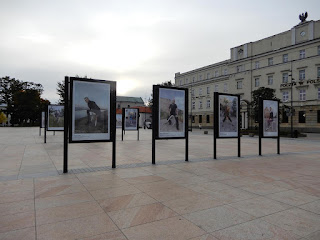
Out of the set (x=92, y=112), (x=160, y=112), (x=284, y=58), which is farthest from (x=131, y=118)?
(x=284, y=58)

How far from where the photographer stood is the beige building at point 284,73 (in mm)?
40875

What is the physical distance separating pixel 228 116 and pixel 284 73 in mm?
42076

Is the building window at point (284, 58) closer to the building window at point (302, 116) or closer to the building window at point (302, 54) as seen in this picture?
the building window at point (302, 54)

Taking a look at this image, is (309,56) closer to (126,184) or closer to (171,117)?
(171,117)

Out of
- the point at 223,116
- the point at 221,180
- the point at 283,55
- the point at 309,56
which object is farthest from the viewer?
the point at 283,55

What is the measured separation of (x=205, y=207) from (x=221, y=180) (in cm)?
216

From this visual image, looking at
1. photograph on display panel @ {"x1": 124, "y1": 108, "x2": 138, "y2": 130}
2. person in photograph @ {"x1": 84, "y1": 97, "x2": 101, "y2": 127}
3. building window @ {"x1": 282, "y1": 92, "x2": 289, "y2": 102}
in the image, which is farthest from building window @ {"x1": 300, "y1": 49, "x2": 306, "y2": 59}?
person in photograph @ {"x1": 84, "y1": 97, "x2": 101, "y2": 127}

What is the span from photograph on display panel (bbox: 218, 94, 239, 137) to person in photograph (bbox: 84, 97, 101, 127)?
522 cm

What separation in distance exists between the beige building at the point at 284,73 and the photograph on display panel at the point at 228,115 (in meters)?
23.9

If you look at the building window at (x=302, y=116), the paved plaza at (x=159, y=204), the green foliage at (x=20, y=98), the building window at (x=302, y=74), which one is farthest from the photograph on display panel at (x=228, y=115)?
the green foliage at (x=20, y=98)

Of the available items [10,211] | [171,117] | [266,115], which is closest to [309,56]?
[266,115]

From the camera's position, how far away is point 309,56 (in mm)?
41906

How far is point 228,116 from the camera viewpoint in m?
10.5

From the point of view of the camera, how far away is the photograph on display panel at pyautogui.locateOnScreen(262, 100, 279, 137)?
11442 mm
